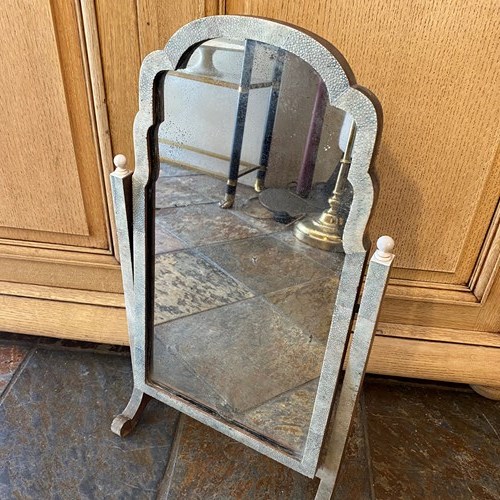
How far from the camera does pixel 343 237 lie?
1.85 ft

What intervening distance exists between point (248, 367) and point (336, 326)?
232 mm

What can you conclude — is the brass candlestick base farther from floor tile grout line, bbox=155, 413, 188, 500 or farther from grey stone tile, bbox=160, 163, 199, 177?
floor tile grout line, bbox=155, 413, 188, 500

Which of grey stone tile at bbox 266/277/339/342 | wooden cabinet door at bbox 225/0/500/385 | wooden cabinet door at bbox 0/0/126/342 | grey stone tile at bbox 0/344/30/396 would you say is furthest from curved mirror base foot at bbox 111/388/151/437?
wooden cabinet door at bbox 225/0/500/385

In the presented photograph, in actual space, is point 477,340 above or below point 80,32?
below

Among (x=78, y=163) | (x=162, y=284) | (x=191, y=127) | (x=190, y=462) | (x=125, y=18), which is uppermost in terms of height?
(x=125, y=18)

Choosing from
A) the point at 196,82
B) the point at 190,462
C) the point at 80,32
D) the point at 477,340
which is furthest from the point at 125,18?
the point at 477,340

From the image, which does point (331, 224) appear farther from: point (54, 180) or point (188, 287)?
point (54, 180)

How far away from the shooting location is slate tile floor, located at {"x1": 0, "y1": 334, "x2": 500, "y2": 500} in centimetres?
83

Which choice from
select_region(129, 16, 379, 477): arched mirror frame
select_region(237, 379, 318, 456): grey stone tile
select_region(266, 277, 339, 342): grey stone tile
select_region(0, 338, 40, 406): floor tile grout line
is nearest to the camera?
select_region(129, 16, 379, 477): arched mirror frame

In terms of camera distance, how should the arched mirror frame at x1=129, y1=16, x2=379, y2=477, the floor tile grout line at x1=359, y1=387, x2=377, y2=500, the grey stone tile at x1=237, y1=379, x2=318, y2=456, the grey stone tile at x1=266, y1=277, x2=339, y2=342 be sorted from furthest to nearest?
the floor tile grout line at x1=359, y1=387, x2=377, y2=500 < the grey stone tile at x1=237, y1=379, x2=318, y2=456 < the grey stone tile at x1=266, y1=277, x2=339, y2=342 < the arched mirror frame at x1=129, y1=16, x2=379, y2=477

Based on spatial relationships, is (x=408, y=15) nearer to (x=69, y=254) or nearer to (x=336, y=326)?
(x=336, y=326)

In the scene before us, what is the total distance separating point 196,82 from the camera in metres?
0.63

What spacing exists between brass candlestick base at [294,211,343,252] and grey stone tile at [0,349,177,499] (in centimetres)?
52

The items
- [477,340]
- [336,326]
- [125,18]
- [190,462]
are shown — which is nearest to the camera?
[336,326]
